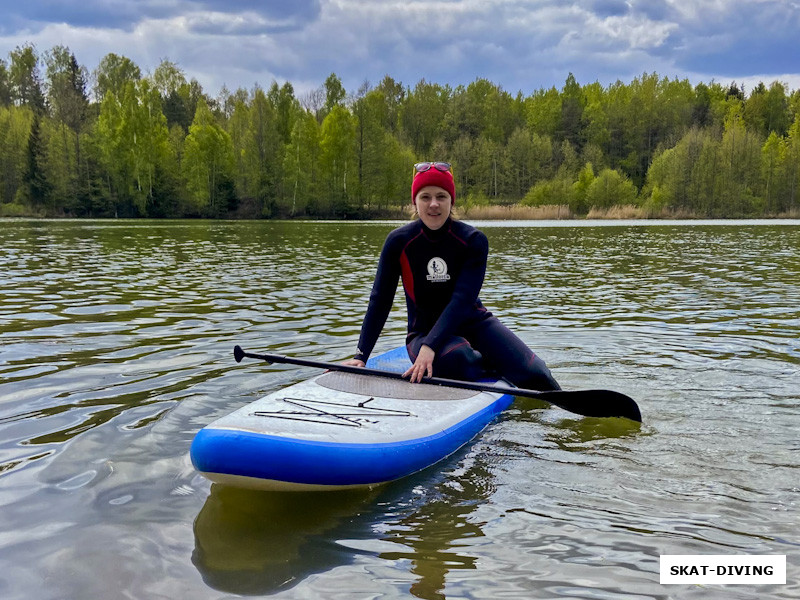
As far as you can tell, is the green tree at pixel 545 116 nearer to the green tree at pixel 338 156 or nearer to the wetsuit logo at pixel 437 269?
the green tree at pixel 338 156

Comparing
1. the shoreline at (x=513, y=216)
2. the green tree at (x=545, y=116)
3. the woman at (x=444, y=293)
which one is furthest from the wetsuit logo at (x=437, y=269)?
the green tree at (x=545, y=116)

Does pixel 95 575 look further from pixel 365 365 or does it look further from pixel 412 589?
pixel 365 365

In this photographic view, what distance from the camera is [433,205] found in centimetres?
491

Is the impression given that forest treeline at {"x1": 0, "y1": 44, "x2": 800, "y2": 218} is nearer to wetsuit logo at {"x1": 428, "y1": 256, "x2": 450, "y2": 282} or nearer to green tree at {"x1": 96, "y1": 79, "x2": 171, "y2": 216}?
green tree at {"x1": 96, "y1": 79, "x2": 171, "y2": 216}

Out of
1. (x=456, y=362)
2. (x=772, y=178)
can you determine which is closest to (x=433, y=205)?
(x=456, y=362)

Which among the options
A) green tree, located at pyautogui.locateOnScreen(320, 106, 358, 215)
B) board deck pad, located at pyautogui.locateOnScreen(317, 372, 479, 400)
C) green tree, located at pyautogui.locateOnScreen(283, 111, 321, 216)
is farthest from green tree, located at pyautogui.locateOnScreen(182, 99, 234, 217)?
board deck pad, located at pyautogui.locateOnScreen(317, 372, 479, 400)

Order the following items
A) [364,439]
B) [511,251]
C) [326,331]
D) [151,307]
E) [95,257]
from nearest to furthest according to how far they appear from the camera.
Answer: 1. [364,439]
2. [326,331]
3. [151,307]
4. [95,257]
5. [511,251]

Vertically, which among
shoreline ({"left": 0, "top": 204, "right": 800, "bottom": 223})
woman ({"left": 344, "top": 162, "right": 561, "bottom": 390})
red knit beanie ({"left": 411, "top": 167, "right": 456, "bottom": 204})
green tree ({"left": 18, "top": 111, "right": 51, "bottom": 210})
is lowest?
woman ({"left": 344, "top": 162, "right": 561, "bottom": 390})

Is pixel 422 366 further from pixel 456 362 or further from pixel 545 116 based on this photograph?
pixel 545 116

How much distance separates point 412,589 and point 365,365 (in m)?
2.41

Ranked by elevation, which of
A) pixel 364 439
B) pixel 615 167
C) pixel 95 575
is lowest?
pixel 95 575

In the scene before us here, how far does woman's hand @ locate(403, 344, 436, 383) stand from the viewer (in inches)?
180

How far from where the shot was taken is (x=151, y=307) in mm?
9477

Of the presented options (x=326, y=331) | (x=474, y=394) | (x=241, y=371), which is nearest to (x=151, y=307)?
(x=326, y=331)
